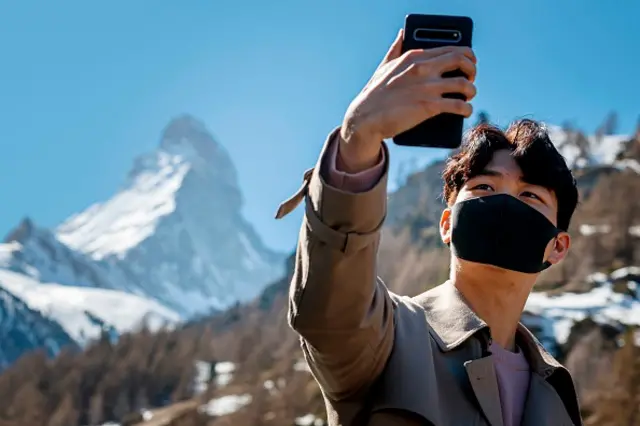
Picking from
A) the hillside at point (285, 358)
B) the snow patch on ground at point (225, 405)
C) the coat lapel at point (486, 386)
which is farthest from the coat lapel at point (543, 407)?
the snow patch on ground at point (225, 405)

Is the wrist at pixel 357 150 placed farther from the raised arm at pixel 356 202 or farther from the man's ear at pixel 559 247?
the man's ear at pixel 559 247

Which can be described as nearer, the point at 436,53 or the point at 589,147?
A: the point at 436,53

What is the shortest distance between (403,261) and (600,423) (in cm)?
7645

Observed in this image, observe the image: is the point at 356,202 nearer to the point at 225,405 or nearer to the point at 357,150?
the point at 357,150

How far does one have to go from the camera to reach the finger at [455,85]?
83.1 inches

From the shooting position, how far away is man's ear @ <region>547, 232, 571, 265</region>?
120 inches

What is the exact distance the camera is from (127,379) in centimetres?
9681

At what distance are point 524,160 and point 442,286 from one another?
0.56 m

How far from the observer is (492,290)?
9.46 ft

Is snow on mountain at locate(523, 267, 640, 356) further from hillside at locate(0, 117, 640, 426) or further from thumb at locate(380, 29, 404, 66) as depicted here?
thumb at locate(380, 29, 404, 66)

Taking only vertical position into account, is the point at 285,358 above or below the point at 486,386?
below

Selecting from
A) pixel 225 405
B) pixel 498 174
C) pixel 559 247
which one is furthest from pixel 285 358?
pixel 498 174

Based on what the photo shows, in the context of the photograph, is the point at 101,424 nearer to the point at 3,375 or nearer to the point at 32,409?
the point at 32,409

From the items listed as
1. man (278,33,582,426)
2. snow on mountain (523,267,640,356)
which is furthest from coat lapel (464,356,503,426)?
snow on mountain (523,267,640,356)
